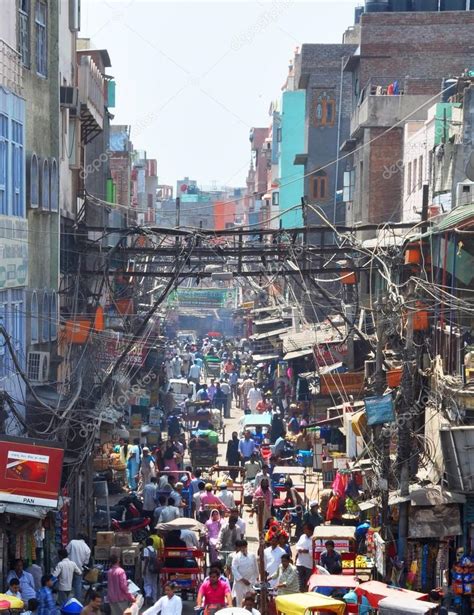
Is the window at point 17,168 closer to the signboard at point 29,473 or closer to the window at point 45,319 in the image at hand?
the window at point 45,319

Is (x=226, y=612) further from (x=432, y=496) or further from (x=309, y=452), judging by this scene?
(x=309, y=452)

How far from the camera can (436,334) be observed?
77.4 ft

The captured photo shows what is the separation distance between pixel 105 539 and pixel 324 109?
45.4 m

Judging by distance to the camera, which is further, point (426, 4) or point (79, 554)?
point (426, 4)

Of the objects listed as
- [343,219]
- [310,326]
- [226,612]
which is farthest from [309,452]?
[343,219]

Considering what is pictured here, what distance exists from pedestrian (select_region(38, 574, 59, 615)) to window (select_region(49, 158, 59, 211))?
10.6 m

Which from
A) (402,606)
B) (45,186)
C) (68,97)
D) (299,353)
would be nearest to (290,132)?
(299,353)

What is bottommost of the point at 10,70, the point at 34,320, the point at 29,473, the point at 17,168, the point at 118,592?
the point at 118,592

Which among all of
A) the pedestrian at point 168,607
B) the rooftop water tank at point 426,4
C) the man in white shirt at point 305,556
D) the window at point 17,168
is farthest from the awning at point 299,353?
the pedestrian at point 168,607

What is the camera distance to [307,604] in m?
13.5

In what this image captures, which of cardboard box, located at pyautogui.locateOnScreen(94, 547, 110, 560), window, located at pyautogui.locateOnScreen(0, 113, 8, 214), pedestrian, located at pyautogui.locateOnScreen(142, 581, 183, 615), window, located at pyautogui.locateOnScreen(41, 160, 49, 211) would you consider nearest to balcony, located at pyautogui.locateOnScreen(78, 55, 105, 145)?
window, located at pyautogui.locateOnScreen(41, 160, 49, 211)

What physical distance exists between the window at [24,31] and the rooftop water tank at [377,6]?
28828 mm

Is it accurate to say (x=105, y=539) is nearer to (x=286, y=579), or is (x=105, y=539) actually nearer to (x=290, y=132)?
(x=286, y=579)

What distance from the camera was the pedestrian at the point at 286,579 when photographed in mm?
15891
